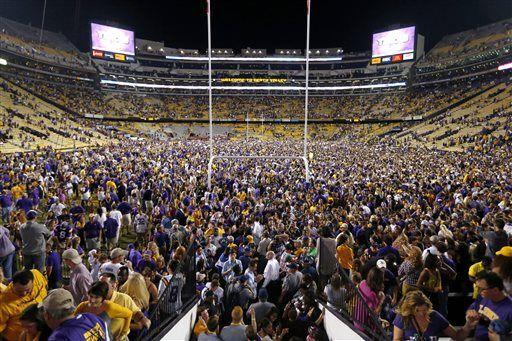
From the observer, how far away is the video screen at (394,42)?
188ft

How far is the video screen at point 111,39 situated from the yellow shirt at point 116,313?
6517cm

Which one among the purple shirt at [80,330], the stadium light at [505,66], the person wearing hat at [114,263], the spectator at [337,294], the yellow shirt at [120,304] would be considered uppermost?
the stadium light at [505,66]

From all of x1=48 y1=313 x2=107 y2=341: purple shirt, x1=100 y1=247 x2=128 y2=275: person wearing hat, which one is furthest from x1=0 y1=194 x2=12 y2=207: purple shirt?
x1=48 y1=313 x2=107 y2=341: purple shirt

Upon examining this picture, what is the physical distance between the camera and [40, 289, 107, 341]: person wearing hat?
90.2 inches

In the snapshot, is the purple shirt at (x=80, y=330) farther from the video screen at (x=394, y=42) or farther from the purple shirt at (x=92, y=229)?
the video screen at (x=394, y=42)

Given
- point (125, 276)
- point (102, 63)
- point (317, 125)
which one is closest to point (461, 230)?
point (125, 276)

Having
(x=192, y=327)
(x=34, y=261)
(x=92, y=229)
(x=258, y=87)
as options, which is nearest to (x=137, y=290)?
(x=192, y=327)

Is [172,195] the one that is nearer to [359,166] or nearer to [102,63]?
[359,166]

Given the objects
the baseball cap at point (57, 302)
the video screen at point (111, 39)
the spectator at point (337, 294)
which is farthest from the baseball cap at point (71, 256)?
the video screen at point (111, 39)

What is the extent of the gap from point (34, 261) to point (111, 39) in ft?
208

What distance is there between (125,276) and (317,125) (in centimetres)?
6044

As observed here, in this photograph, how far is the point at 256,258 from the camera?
20.1ft

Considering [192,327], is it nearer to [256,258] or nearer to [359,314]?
[256,258]

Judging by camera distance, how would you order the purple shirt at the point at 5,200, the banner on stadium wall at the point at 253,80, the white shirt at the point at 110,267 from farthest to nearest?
the banner on stadium wall at the point at 253,80
the purple shirt at the point at 5,200
the white shirt at the point at 110,267
